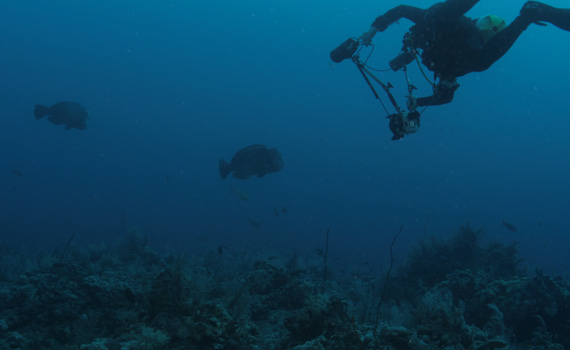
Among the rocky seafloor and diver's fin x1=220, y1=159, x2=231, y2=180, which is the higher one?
diver's fin x1=220, y1=159, x2=231, y2=180

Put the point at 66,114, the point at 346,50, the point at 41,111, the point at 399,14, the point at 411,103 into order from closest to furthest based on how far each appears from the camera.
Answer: the point at 411,103 < the point at 399,14 < the point at 346,50 < the point at 66,114 < the point at 41,111

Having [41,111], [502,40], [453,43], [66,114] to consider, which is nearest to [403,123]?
[453,43]

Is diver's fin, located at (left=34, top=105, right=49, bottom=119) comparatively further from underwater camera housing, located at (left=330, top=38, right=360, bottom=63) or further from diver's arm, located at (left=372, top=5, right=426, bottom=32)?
diver's arm, located at (left=372, top=5, right=426, bottom=32)

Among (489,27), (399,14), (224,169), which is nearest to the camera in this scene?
(489,27)

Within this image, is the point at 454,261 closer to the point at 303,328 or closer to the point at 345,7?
the point at 303,328

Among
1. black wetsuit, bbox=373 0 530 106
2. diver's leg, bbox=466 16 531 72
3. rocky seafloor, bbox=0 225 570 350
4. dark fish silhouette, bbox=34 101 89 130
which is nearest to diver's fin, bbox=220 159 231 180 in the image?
dark fish silhouette, bbox=34 101 89 130

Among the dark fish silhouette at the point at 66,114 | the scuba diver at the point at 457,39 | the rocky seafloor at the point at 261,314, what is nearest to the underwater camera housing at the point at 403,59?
the scuba diver at the point at 457,39

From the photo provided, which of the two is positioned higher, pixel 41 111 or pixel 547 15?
pixel 41 111

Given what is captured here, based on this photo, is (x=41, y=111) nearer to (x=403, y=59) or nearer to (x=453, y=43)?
(x=403, y=59)

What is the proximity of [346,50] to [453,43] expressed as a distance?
4.96ft

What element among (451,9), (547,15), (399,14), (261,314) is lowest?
(261,314)

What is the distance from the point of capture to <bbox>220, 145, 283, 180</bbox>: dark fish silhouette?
1400 cm

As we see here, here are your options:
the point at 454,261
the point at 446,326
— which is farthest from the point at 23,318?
the point at 454,261

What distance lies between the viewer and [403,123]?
17.4ft
